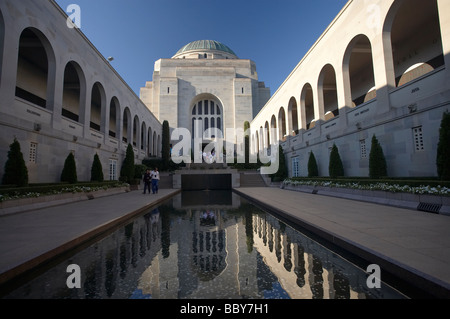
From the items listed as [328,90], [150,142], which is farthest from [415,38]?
[150,142]

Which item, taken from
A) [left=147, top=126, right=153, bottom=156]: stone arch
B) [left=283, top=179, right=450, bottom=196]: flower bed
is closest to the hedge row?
[left=283, top=179, right=450, bottom=196]: flower bed

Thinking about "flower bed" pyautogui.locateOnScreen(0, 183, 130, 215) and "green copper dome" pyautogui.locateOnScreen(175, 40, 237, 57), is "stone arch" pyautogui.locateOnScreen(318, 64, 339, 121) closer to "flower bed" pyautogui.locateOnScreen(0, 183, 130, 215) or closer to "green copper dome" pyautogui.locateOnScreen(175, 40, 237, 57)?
"flower bed" pyautogui.locateOnScreen(0, 183, 130, 215)

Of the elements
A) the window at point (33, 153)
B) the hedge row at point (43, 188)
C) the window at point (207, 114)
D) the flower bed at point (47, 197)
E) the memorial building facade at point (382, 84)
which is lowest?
the flower bed at point (47, 197)

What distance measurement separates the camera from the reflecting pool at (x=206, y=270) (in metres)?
2.52

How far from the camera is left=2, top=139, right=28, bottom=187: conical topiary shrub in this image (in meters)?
7.87

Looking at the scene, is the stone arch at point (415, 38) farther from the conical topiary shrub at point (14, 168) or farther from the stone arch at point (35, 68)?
the stone arch at point (35, 68)

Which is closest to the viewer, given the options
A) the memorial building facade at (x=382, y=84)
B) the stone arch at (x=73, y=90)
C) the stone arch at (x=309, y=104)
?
the memorial building facade at (x=382, y=84)

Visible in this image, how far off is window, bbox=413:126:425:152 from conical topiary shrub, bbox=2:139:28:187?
15.0m

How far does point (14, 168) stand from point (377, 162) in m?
14.6

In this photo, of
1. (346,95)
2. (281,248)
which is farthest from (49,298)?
(346,95)

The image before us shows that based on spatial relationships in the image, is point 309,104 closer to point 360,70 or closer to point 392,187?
point 360,70

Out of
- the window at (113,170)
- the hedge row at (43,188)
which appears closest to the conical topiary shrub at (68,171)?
the hedge row at (43,188)

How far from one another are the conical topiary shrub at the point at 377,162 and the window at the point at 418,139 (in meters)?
1.24
